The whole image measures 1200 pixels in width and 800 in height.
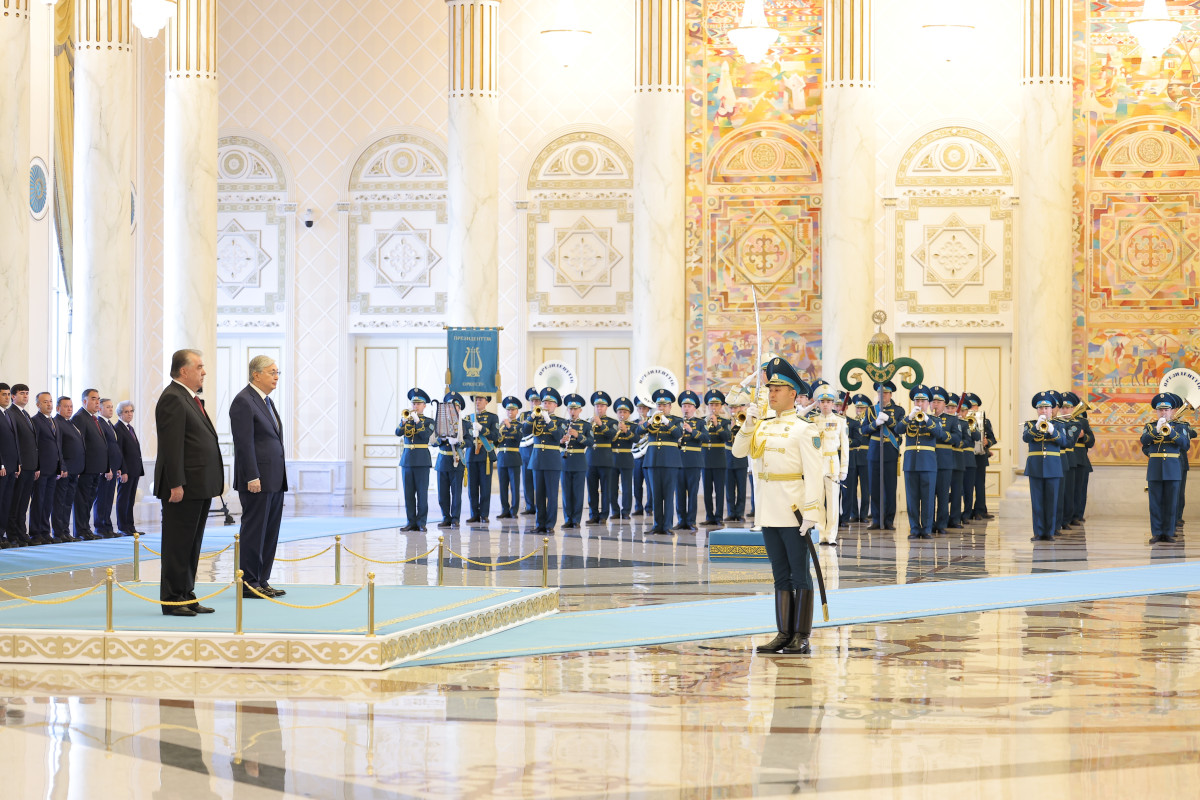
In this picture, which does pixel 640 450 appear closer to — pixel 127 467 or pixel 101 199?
pixel 127 467

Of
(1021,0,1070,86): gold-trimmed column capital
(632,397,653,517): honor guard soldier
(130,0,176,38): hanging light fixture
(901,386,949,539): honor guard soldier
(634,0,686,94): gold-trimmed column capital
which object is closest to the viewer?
(130,0,176,38): hanging light fixture

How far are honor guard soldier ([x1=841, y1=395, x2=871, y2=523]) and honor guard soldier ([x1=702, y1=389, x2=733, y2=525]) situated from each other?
141 cm

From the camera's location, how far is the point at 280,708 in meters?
5.82

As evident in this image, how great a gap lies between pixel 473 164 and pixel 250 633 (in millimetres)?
12945

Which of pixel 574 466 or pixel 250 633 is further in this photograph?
pixel 574 466

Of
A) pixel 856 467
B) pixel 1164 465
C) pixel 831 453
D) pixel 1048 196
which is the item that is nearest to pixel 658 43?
pixel 1048 196

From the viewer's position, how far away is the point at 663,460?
51.6 ft

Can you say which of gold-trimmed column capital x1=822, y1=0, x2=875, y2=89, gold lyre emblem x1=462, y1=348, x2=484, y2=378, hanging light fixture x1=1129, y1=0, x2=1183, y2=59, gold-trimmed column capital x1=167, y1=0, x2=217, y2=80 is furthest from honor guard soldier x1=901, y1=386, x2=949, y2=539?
gold-trimmed column capital x1=167, y1=0, x2=217, y2=80

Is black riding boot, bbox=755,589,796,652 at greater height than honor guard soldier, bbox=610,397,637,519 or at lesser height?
lesser

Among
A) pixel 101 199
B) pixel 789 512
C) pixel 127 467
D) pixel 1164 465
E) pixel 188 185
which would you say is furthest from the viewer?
pixel 188 185

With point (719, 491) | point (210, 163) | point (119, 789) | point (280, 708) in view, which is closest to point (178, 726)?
point (280, 708)

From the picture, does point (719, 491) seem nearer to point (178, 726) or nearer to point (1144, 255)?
point (1144, 255)

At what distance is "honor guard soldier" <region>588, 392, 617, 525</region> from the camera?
1669 centimetres

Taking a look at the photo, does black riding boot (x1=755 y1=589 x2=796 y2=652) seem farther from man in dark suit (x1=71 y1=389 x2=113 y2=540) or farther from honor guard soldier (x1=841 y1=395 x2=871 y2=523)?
honor guard soldier (x1=841 y1=395 x2=871 y2=523)
